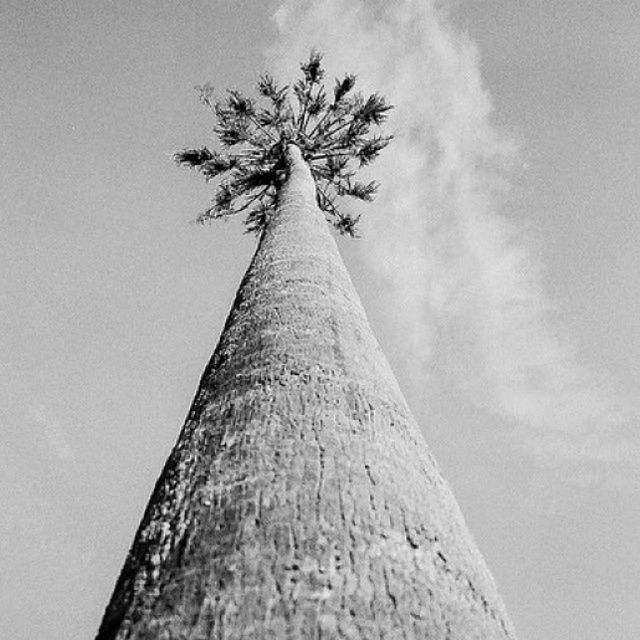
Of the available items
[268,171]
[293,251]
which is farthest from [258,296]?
[268,171]

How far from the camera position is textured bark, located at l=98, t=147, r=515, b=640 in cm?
103

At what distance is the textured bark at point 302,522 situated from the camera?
3.39ft

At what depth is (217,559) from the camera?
3.72 ft

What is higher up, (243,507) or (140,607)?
(243,507)

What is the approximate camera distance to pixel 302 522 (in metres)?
1.20

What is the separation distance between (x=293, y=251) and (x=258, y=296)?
1.72ft

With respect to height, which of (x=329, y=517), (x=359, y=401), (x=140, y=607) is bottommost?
(x=140, y=607)

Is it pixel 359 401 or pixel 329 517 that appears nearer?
pixel 329 517

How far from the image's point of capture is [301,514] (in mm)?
1219

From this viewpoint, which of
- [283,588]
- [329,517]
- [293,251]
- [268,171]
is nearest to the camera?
[283,588]

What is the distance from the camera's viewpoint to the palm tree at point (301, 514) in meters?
1.04

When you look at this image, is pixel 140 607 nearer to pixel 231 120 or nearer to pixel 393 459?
pixel 393 459

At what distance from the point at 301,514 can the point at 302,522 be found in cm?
Result: 2

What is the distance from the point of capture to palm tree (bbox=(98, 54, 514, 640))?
3.40ft
